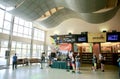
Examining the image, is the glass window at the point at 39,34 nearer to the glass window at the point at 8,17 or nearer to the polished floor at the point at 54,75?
the glass window at the point at 8,17

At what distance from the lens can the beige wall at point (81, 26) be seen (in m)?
18.7

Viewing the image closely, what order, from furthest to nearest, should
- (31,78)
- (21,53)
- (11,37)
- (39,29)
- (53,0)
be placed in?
1. (39,29)
2. (21,53)
3. (11,37)
4. (53,0)
5. (31,78)

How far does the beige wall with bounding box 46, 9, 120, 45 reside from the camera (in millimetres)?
18672

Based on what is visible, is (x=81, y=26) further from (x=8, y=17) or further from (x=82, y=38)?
(x=8, y=17)

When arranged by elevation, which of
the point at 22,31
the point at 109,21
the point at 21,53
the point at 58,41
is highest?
the point at 109,21

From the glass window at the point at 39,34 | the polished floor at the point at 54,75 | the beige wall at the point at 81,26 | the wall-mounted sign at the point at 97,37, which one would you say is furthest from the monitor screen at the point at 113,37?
the glass window at the point at 39,34

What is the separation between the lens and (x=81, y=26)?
19969 mm

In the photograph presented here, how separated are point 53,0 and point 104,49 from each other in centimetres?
984

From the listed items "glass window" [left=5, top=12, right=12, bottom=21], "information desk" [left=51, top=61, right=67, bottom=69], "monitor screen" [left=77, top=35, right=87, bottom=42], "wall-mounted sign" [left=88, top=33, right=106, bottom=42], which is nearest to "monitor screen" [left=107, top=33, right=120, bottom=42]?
"wall-mounted sign" [left=88, top=33, right=106, bottom=42]

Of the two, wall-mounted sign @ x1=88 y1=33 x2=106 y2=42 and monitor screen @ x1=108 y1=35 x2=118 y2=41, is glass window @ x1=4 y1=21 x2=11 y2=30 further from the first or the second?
monitor screen @ x1=108 y1=35 x2=118 y2=41

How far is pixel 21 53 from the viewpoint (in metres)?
16.7

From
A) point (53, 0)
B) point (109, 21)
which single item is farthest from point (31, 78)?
point (109, 21)

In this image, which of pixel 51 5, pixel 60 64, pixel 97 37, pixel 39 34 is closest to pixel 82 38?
pixel 97 37

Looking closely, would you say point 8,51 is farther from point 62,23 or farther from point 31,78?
point 62,23
